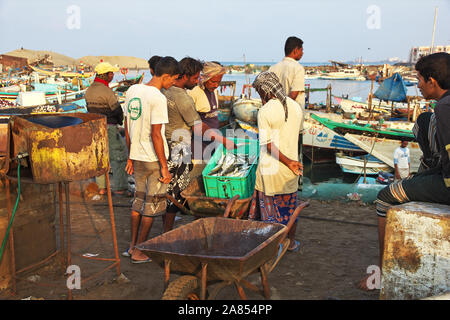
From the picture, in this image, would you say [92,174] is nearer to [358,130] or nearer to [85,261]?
[85,261]

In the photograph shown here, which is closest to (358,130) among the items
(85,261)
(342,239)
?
(342,239)

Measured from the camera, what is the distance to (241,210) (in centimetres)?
398

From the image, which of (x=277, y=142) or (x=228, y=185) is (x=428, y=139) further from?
(x=228, y=185)

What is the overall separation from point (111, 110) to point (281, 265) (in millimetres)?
3470

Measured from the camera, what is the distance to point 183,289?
2.52m

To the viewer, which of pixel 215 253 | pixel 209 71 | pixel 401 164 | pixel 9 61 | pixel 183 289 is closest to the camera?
pixel 183 289

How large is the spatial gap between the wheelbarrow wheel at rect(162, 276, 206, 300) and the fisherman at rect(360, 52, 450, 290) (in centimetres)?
164

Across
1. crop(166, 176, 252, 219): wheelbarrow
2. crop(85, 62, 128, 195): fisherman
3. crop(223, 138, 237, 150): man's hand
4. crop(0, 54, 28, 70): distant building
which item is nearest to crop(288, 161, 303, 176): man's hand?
crop(166, 176, 252, 219): wheelbarrow

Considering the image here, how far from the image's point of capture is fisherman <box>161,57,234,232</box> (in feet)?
13.7

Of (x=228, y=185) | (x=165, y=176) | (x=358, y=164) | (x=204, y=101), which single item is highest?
(x=204, y=101)

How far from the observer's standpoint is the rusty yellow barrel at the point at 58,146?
9.78ft

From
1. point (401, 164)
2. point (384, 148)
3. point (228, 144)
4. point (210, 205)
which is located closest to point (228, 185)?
point (210, 205)

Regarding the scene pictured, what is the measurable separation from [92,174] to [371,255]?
305 cm

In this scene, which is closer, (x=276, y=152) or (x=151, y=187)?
(x=276, y=152)
